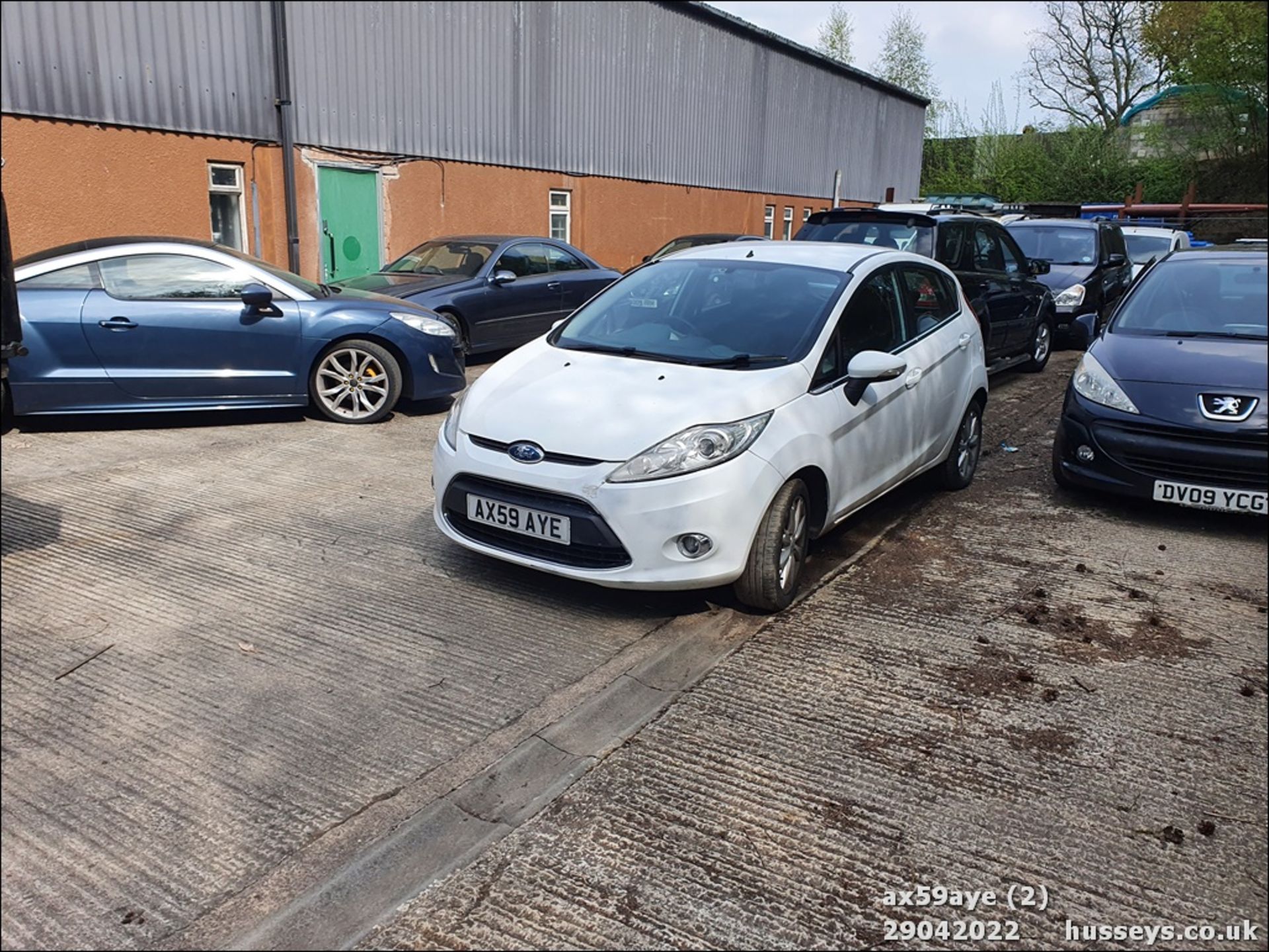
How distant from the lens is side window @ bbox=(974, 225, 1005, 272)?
1005 centimetres

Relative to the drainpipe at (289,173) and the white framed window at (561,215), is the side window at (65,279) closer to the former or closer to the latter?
the drainpipe at (289,173)

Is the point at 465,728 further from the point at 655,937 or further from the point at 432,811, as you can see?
the point at 655,937

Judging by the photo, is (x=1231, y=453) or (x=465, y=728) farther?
(x=465, y=728)

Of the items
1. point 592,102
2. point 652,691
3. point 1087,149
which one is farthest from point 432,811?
point 1087,149

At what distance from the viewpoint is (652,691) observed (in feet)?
12.8

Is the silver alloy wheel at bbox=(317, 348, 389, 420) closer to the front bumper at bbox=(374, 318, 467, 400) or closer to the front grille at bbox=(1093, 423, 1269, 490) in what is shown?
the front bumper at bbox=(374, 318, 467, 400)

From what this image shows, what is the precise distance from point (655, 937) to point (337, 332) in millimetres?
6335

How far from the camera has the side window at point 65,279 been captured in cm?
701

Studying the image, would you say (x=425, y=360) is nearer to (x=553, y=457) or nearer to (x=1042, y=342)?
(x=553, y=457)

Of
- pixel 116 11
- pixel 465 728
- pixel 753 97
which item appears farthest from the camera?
pixel 753 97

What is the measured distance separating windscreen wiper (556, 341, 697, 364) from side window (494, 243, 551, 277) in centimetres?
633

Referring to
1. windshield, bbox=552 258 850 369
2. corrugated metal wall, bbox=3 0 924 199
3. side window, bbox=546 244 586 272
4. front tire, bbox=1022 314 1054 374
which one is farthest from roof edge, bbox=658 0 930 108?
windshield, bbox=552 258 850 369

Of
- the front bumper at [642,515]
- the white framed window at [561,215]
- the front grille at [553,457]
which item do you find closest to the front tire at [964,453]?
the front bumper at [642,515]

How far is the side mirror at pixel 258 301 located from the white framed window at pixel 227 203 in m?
6.11
